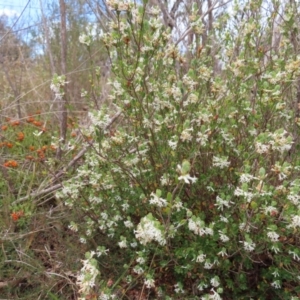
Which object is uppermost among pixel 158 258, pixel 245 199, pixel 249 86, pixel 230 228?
pixel 249 86

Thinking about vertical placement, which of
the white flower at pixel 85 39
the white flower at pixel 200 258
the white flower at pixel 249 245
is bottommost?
the white flower at pixel 200 258

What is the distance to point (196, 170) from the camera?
2.48 m

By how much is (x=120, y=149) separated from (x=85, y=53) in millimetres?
4289

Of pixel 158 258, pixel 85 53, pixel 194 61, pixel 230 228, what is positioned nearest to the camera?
pixel 230 228

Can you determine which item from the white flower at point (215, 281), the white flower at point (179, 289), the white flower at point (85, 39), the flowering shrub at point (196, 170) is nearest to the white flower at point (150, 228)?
the flowering shrub at point (196, 170)

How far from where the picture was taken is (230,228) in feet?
7.02

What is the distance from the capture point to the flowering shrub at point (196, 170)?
207 cm

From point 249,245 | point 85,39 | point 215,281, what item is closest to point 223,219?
point 249,245

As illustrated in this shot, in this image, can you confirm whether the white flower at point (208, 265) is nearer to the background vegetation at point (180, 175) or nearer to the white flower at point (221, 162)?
the background vegetation at point (180, 175)

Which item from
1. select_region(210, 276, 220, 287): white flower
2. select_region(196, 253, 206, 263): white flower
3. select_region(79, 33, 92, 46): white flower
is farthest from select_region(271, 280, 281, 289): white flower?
select_region(79, 33, 92, 46): white flower

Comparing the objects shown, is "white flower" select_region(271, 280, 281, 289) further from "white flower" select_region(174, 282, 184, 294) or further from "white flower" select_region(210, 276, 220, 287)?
"white flower" select_region(174, 282, 184, 294)

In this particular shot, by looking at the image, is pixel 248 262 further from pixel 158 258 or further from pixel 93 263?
pixel 93 263

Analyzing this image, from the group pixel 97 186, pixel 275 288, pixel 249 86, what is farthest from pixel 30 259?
pixel 249 86

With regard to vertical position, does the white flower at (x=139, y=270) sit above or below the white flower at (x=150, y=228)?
below
